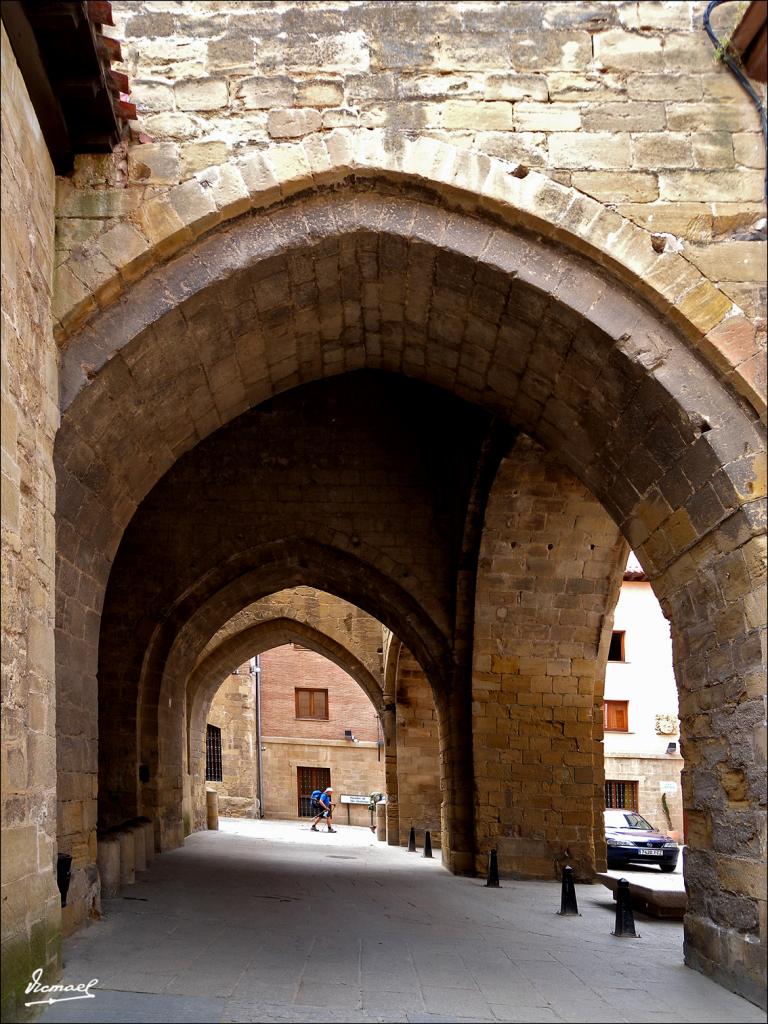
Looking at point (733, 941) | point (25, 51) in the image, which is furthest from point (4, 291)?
point (733, 941)

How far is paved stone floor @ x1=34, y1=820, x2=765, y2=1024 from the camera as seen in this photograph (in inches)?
176

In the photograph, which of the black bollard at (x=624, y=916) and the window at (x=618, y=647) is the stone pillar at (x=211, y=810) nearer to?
the window at (x=618, y=647)

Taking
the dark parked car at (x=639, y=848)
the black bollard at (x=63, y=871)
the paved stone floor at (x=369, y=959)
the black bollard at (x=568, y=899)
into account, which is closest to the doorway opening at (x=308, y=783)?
the dark parked car at (x=639, y=848)

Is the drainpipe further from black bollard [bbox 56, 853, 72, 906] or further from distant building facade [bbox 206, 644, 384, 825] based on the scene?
black bollard [bbox 56, 853, 72, 906]

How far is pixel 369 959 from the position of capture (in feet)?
18.3

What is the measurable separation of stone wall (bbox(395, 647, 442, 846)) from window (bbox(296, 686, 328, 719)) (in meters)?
12.2

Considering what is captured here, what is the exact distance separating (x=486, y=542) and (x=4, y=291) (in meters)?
6.68

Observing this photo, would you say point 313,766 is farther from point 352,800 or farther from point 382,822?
point 382,822

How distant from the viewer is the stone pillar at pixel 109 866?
7645 mm

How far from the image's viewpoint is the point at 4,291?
13.6ft

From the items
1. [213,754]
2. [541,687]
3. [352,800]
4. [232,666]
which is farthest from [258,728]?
[541,687]

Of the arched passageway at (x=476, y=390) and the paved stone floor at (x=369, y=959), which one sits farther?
the arched passageway at (x=476, y=390)

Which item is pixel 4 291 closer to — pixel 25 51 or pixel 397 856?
pixel 25 51

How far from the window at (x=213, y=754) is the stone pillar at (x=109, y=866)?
63.5 ft
